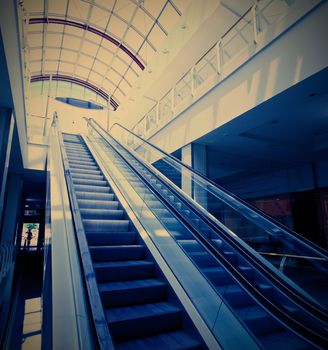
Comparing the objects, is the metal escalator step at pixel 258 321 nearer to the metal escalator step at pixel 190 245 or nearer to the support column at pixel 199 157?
the metal escalator step at pixel 190 245

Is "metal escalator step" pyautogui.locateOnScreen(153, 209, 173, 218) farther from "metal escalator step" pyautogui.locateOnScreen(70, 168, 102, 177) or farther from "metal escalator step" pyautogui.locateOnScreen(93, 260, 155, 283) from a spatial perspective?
"metal escalator step" pyautogui.locateOnScreen(70, 168, 102, 177)

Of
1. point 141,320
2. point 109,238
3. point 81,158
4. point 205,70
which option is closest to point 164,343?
point 141,320

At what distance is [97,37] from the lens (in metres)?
18.1

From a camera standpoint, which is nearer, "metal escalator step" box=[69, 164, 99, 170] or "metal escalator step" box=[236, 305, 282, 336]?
"metal escalator step" box=[236, 305, 282, 336]

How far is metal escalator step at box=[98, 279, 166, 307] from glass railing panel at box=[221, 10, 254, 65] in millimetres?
5621

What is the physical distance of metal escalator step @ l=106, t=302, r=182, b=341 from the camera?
248 cm

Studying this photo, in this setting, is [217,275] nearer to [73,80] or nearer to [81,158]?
[81,158]

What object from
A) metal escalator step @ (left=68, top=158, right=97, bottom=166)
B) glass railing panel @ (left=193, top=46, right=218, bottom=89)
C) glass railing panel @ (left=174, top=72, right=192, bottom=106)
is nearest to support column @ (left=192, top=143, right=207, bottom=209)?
glass railing panel @ (left=193, top=46, right=218, bottom=89)

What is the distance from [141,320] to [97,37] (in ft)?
65.0

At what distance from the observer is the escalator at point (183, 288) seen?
6.53 feet

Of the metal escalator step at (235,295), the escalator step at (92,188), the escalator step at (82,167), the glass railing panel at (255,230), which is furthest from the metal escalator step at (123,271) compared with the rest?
the escalator step at (82,167)

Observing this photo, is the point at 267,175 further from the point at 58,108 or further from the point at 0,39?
the point at 58,108

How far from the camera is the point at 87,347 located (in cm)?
195

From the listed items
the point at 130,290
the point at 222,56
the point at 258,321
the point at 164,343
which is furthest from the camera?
the point at 222,56
